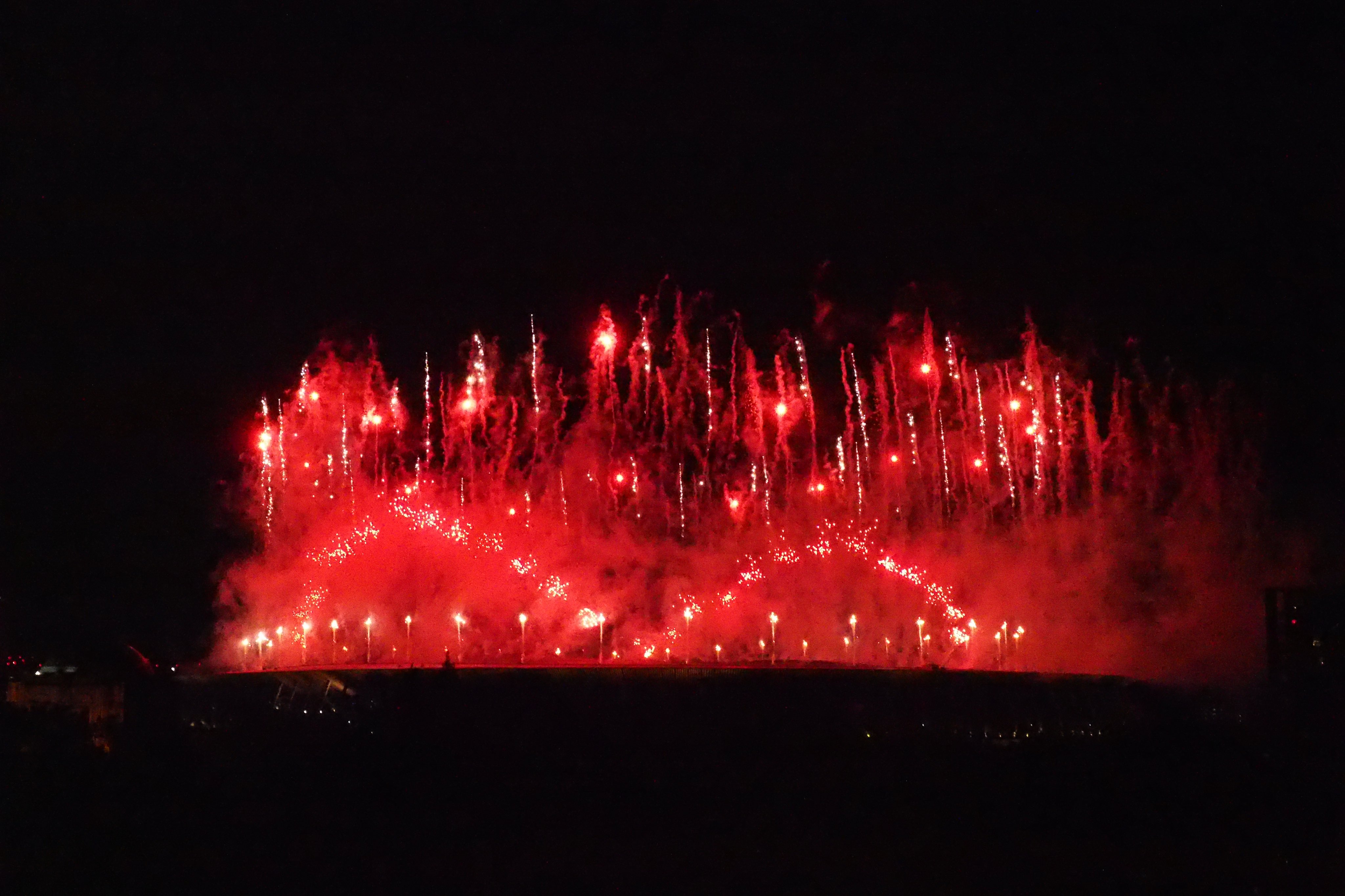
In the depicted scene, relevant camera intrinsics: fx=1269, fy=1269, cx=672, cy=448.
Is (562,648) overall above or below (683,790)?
above

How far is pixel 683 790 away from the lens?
61.4ft

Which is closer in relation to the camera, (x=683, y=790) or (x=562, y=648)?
Result: (x=683, y=790)

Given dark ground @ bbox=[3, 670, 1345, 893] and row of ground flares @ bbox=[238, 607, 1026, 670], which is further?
row of ground flares @ bbox=[238, 607, 1026, 670]

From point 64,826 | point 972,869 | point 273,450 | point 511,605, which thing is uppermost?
point 273,450

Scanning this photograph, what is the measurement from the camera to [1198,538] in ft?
116

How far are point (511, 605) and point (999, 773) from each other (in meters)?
22.2

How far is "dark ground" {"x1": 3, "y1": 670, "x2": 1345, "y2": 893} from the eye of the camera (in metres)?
12.8

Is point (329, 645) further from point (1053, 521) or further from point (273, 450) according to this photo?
point (1053, 521)

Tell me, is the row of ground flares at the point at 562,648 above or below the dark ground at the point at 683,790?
above

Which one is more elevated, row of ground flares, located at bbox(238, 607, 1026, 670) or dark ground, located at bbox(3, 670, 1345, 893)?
row of ground flares, located at bbox(238, 607, 1026, 670)

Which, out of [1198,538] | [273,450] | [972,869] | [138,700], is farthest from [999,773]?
[273,450]

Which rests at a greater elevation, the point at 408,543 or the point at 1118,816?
the point at 408,543

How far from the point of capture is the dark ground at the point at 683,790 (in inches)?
503

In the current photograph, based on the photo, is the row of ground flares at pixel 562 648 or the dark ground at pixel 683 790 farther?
the row of ground flares at pixel 562 648
